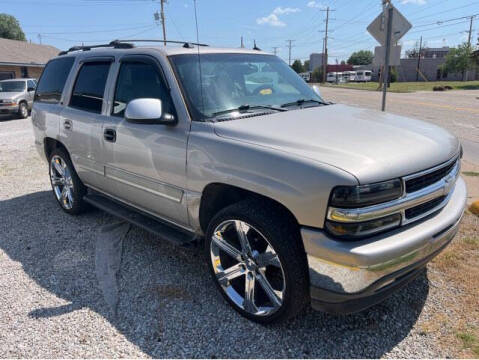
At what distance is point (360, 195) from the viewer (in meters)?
2.26

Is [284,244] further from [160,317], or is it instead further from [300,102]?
Result: [300,102]

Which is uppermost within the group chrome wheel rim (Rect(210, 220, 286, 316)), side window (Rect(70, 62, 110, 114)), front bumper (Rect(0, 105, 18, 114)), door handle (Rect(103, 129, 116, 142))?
side window (Rect(70, 62, 110, 114))

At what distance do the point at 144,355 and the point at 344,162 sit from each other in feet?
5.89

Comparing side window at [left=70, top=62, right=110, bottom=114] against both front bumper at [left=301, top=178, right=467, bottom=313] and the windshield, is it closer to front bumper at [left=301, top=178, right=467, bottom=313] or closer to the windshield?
the windshield

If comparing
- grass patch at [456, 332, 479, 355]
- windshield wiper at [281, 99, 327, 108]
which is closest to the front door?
windshield wiper at [281, 99, 327, 108]

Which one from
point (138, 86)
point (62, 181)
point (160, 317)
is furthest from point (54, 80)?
point (160, 317)

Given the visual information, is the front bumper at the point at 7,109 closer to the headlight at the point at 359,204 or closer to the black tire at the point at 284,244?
the black tire at the point at 284,244

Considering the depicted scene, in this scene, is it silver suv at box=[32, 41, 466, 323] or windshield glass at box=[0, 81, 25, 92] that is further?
windshield glass at box=[0, 81, 25, 92]

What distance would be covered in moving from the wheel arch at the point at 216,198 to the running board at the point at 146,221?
0.21m

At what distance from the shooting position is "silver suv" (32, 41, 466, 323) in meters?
2.34

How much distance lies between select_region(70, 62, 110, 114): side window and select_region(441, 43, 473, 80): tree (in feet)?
217

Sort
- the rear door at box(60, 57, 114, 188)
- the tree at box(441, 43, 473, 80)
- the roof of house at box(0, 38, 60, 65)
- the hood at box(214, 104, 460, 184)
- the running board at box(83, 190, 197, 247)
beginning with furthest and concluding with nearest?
the tree at box(441, 43, 473, 80) < the roof of house at box(0, 38, 60, 65) < the rear door at box(60, 57, 114, 188) < the running board at box(83, 190, 197, 247) < the hood at box(214, 104, 460, 184)

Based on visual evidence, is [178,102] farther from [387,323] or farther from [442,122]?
[442,122]

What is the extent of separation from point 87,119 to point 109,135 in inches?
20.8
